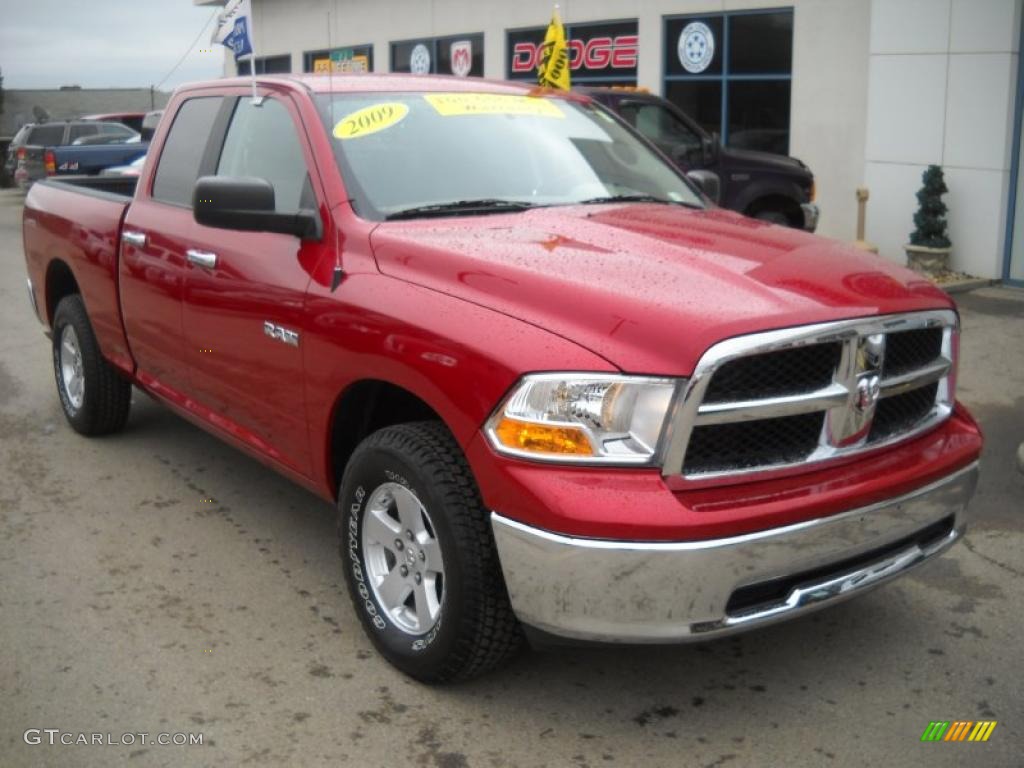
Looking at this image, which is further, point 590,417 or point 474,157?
point 474,157

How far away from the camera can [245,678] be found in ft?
12.8

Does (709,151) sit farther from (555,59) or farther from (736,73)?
(736,73)

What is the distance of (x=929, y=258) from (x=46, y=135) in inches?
761

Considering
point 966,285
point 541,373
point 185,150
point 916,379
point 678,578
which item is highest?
point 185,150

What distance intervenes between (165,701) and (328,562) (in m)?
1.25

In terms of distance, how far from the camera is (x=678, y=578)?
3131 mm

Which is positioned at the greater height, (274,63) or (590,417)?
(274,63)

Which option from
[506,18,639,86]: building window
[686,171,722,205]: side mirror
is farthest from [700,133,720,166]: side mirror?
[686,171,722,205]: side mirror

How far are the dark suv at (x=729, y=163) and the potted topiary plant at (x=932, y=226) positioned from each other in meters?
1.08

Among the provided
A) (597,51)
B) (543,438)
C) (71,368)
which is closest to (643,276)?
(543,438)

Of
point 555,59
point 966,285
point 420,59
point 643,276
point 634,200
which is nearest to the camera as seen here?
point 643,276

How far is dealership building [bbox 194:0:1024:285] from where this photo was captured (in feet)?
37.2

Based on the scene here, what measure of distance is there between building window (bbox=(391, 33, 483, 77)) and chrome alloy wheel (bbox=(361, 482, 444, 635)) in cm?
1582

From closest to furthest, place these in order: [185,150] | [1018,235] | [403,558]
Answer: [403,558], [185,150], [1018,235]
